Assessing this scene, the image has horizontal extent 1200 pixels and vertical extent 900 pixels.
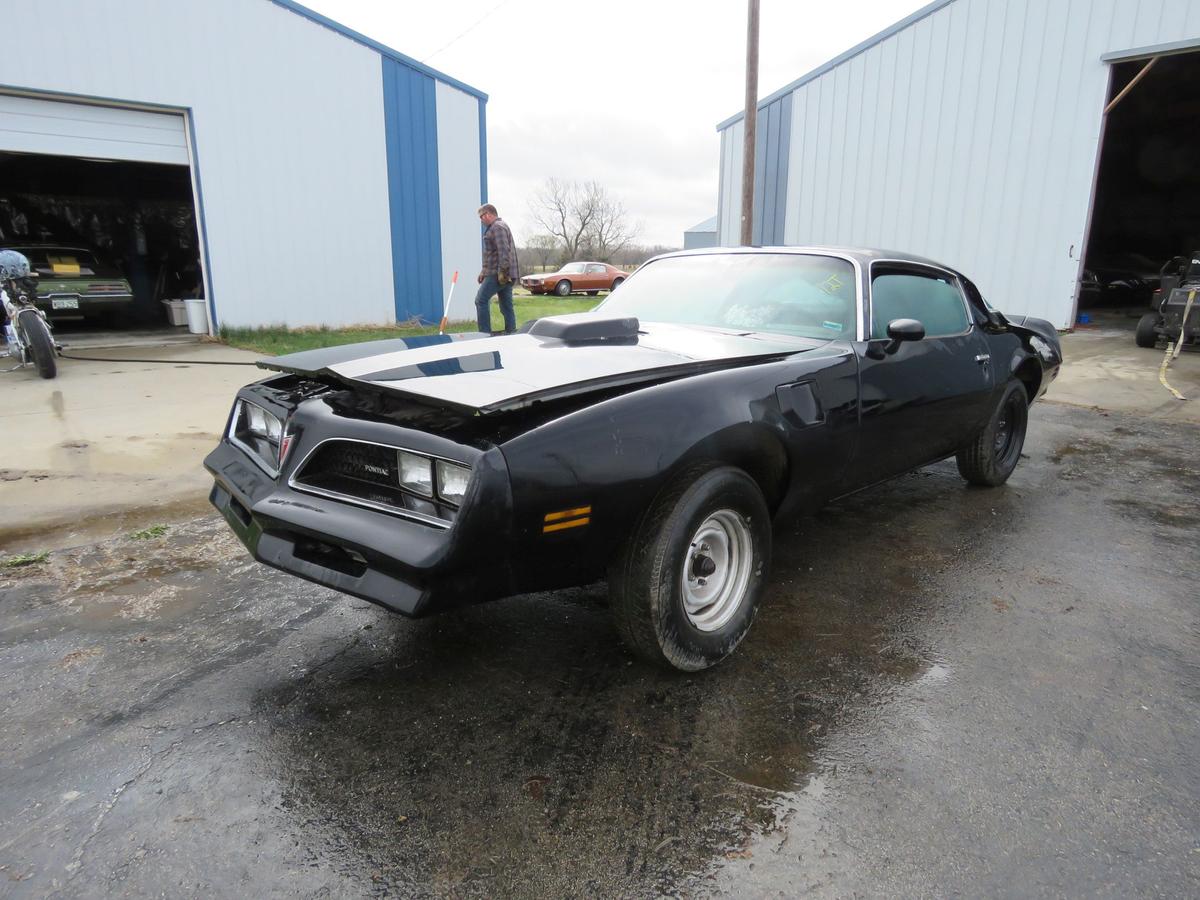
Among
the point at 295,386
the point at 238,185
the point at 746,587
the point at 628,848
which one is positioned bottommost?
the point at 628,848

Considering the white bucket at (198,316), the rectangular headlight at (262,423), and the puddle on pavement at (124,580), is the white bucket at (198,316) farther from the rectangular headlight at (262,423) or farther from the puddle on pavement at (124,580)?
the rectangular headlight at (262,423)

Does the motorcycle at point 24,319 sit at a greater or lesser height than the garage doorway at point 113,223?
lesser

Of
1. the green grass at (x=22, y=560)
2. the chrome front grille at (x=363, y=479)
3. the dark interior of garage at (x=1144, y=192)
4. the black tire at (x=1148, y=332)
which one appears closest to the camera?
the chrome front grille at (x=363, y=479)

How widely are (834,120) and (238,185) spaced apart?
11.1 m

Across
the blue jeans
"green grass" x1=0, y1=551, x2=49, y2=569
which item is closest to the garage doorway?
the blue jeans

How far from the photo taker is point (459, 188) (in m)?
13.5

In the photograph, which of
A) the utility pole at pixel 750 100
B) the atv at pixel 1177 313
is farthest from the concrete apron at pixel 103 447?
the atv at pixel 1177 313

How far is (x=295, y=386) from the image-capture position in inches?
108

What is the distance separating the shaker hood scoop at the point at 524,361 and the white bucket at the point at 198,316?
907 centimetres

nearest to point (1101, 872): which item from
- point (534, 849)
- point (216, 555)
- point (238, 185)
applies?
point (534, 849)

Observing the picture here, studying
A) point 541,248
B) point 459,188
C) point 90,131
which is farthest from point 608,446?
point 541,248

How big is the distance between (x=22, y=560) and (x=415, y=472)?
246 cm

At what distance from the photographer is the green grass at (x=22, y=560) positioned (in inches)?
129

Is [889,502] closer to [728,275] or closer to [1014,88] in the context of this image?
[728,275]
